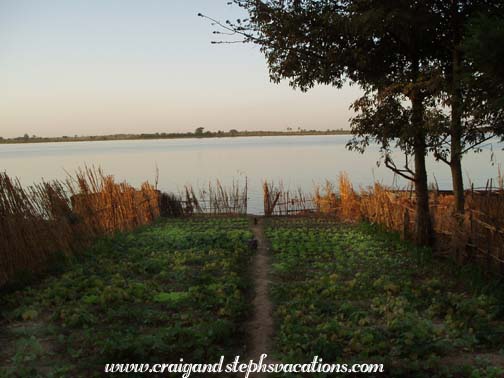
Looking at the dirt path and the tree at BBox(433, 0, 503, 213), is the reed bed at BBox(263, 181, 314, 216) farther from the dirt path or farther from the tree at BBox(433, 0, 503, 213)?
the tree at BBox(433, 0, 503, 213)

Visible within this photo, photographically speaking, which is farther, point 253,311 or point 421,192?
point 421,192

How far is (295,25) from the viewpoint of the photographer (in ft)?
25.5

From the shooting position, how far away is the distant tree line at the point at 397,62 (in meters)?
6.82

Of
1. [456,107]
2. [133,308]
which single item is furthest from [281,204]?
[133,308]

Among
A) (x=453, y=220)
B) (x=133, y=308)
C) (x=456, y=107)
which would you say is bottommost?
(x=133, y=308)

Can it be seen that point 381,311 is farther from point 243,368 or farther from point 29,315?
point 29,315

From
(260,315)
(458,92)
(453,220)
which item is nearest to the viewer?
(260,315)

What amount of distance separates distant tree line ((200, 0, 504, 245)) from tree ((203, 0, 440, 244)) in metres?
0.02

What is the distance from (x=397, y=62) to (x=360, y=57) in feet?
3.76

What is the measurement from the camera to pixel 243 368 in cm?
421

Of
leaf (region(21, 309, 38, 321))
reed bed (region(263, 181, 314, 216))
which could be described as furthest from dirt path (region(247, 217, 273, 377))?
reed bed (region(263, 181, 314, 216))

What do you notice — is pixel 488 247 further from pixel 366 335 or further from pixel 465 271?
pixel 366 335

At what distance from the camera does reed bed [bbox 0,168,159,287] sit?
6871 millimetres

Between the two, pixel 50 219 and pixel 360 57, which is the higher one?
pixel 360 57
